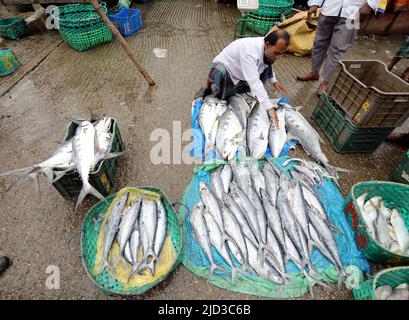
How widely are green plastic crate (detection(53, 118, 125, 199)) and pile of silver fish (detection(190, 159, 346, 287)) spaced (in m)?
1.28

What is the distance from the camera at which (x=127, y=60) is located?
6.57 metres

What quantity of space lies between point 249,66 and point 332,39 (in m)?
2.44

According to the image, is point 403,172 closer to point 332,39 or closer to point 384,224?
point 384,224

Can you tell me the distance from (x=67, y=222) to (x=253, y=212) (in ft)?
8.19

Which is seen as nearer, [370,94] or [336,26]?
[370,94]

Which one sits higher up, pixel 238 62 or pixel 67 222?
pixel 238 62

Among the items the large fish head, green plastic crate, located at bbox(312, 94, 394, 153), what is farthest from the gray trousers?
the large fish head

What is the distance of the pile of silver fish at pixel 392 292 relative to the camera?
7.34 feet

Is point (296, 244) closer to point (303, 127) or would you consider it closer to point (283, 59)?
point (303, 127)

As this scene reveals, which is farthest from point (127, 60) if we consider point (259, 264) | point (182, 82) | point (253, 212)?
point (259, 264)

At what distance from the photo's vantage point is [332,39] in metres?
4.74

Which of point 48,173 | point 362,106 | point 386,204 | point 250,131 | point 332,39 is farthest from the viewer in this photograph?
point 332,39

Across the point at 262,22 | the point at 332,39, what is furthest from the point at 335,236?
the point at 262,22

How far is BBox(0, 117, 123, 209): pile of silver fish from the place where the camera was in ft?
8.96
